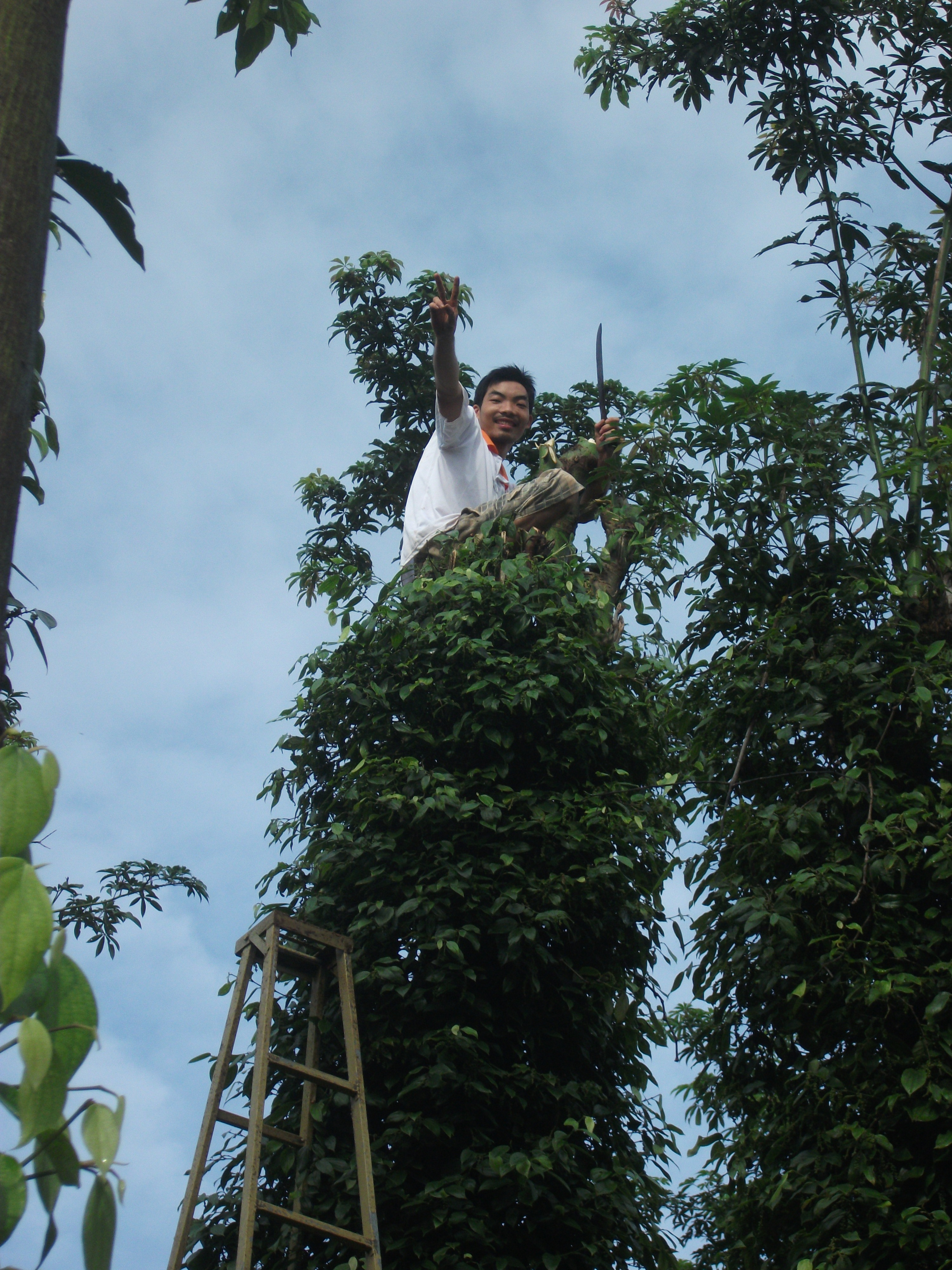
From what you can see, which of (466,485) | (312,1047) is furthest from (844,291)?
(312,1047)

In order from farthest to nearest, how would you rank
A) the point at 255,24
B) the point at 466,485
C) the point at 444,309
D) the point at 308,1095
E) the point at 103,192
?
the point at 466,485
the point at 444,309
the point at 308,1095
the point at 255,24
the point at 103,192

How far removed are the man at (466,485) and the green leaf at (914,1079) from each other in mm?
3246

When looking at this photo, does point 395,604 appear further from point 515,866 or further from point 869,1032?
point 869,1032

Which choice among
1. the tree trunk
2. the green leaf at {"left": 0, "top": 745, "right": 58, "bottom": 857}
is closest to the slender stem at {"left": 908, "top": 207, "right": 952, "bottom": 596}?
the tree trunk

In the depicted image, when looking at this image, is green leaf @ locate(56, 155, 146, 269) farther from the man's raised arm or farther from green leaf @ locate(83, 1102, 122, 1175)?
the man's raised arm

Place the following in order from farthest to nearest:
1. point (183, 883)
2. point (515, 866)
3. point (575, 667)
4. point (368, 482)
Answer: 1. point (368, 482)
2. point (183, 883)
3. point (575, 667)
4. point (515, 866)

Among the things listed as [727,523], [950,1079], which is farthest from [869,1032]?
[727,523]

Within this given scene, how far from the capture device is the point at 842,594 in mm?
4461

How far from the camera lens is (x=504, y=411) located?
7156mm

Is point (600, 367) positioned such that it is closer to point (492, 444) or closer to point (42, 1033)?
point (492, 444)

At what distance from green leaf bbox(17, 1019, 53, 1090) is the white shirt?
18.8 ft

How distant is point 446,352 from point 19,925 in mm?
5384

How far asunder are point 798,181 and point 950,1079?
12.4ft

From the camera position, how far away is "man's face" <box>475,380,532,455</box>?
7160 mm
